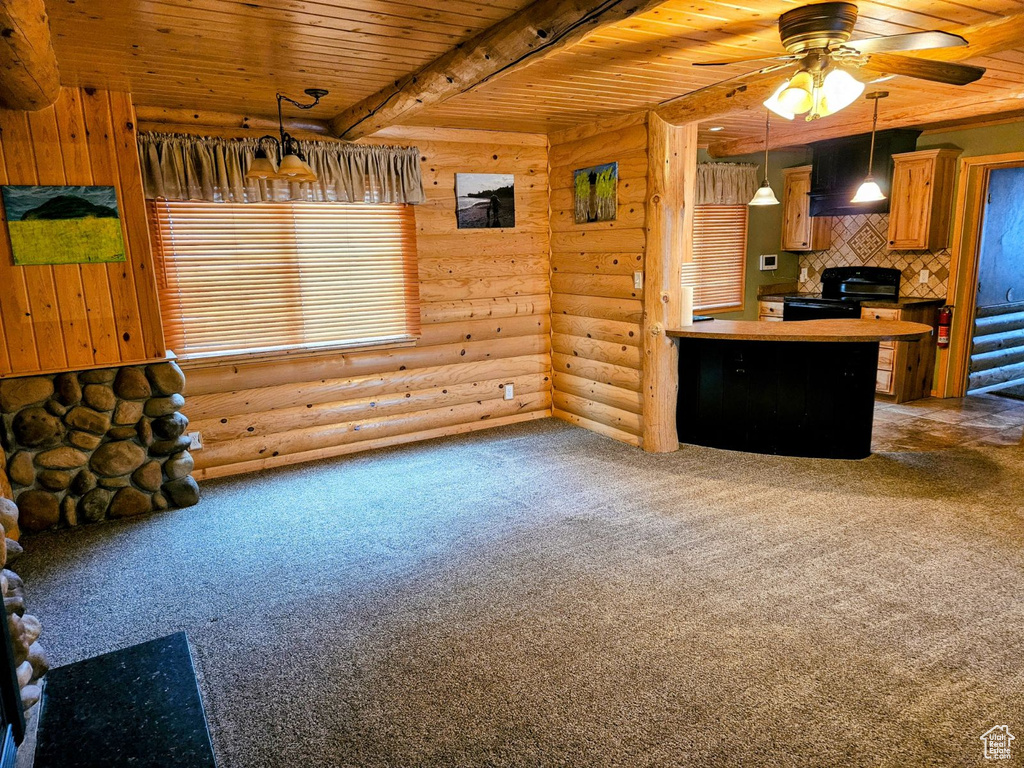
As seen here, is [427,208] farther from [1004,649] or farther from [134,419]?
[1004,649]

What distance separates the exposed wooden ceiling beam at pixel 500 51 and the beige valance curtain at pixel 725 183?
366cm

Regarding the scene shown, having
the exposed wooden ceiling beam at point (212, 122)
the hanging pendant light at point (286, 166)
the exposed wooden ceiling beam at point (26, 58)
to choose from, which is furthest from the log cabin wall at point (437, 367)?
the exposed wooden ceiling beam at point (26, 58)

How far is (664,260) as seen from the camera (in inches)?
185

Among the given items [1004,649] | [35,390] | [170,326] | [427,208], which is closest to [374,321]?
[427,208]

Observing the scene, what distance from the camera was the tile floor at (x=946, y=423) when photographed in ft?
16.3

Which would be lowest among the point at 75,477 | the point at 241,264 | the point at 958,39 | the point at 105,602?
the point at 105,602

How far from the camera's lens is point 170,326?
171 inches

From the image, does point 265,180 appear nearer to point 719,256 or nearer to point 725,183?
point 725,183

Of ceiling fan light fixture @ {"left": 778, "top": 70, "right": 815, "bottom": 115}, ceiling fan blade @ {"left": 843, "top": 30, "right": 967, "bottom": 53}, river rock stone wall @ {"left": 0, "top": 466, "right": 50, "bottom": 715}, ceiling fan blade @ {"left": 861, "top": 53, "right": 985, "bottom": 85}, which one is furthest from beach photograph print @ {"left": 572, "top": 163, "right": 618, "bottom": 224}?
river rock stone wall @ {"left": 0, "top": 466, "right": 50, "bottom": 715}

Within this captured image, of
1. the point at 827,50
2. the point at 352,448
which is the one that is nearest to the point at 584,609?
the point at 827,50

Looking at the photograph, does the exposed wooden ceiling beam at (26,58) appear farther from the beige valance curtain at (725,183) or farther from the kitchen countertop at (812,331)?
the beige valance curtain at (725,183)

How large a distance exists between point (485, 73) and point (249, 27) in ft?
3.32

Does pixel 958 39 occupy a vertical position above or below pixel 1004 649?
above

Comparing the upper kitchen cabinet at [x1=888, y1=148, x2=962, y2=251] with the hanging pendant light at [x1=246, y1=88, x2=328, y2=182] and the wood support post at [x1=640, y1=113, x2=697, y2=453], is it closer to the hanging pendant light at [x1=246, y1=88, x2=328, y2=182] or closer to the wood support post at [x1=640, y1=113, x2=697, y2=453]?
the wood support post at [x1=640, y1=113, x2=697, y2=453]
